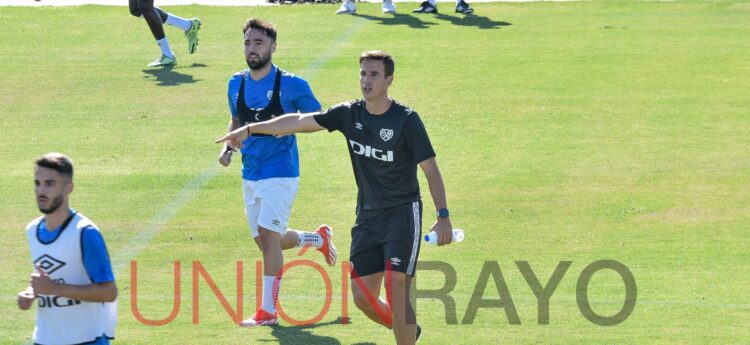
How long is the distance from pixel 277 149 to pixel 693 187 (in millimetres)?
6032

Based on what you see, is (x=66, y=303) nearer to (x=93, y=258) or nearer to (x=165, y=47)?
(x=93, y=258)

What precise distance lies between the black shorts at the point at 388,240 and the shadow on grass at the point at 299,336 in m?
0.96

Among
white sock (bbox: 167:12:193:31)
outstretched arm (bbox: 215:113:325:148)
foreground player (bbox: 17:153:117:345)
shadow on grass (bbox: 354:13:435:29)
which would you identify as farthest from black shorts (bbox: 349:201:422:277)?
shadow on grass (bbox: 354:13:435:29)

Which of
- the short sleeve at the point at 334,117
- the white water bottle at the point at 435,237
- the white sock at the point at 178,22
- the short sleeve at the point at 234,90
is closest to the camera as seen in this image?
the white water bottle at the point at 435,237

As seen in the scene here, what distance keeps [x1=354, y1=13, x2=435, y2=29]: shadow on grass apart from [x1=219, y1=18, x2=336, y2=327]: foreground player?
12.1 m

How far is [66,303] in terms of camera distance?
7156 millimetres

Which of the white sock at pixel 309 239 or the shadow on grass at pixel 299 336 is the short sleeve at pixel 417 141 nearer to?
the shadow on grass at pixel 299 336

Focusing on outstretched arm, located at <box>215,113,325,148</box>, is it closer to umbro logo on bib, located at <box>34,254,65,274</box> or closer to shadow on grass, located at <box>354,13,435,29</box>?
umbro logo on bib, located at <box>34,254,65,274</box>

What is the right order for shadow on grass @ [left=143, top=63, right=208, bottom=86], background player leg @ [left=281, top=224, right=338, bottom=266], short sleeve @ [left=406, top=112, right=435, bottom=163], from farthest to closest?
shadow on grass @ [left=143, top=63, right=208, bottom=86]
background player leg @ [left=281, top=224, right=338, bottom=266]
short sleeve @ [left=406, top=112, right=435, bottom=163]

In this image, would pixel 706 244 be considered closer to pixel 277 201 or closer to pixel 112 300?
pixel 277 201

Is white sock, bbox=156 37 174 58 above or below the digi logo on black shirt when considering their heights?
above

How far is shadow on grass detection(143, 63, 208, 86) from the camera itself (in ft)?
64.0

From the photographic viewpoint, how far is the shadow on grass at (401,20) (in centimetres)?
2274

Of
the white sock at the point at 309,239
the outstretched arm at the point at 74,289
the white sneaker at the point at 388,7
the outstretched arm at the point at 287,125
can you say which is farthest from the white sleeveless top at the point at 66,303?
the white sneaker at the point at 388,7
